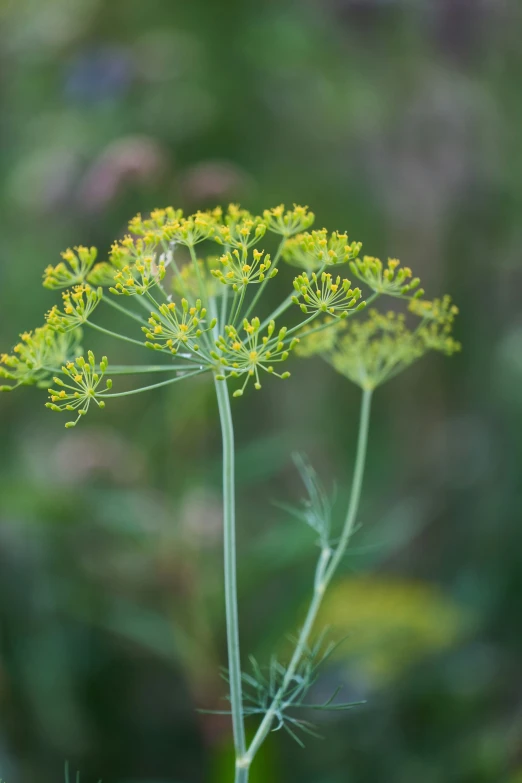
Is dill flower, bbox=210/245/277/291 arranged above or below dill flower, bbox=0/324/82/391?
above

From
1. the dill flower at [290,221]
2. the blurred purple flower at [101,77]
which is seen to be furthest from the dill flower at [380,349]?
the blurred purple flower at [101,77]

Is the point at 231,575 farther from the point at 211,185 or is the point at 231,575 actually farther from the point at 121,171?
the point at 121,171

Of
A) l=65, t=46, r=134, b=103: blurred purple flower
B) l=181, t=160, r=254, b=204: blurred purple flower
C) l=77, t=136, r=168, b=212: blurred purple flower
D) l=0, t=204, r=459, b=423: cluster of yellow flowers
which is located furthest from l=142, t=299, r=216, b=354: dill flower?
l=65, t=46, r=134, b=103: blurred purple flower

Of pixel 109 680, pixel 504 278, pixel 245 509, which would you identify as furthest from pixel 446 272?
pixel 109 680

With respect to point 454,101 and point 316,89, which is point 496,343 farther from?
point 316,89

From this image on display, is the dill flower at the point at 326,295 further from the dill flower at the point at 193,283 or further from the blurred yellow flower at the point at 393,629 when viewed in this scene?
the blurred yellow flower at the point at 393,629

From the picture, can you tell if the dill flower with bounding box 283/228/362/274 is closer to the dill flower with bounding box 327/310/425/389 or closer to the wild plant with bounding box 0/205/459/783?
the wild plant with bounding box 0/205/459/783

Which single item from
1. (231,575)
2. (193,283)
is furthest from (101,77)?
(231,575)

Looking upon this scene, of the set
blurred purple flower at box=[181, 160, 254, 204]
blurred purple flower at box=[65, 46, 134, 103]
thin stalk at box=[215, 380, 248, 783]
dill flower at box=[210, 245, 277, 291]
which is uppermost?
blurred purple flower at box=[65, 46, 134, 103]
